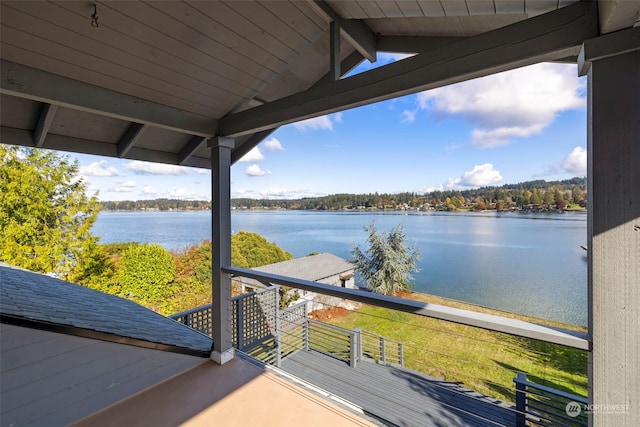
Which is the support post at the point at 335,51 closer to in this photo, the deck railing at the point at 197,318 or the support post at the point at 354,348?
the deck railing at the point at 197,318

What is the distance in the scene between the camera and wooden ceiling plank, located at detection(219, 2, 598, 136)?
112 cm

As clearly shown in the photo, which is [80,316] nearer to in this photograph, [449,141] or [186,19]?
[186,19]

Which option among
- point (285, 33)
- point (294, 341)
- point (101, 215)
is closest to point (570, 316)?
point (294, 341)

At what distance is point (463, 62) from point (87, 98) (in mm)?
2066

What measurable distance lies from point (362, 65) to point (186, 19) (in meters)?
1.43

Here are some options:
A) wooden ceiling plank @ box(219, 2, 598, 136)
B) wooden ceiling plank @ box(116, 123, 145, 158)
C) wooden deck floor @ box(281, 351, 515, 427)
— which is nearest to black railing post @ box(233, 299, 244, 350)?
wooden deck floor @ box(281, 351, 515, 427)

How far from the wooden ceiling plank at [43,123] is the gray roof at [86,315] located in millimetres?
1130

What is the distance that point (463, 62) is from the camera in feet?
4.33

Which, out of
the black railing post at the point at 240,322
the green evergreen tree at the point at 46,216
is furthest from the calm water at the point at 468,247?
the black railing post at the point at 240,322

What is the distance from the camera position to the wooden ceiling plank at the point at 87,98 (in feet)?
4.85

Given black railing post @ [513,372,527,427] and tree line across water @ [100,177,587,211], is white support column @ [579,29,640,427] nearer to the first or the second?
black railing post @ [513,372,527,427]

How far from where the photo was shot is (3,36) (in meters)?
1.34

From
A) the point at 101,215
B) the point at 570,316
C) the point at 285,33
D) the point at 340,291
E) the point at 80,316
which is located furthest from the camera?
the point at 101,215

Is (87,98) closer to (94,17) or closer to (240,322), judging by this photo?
(94,17)
